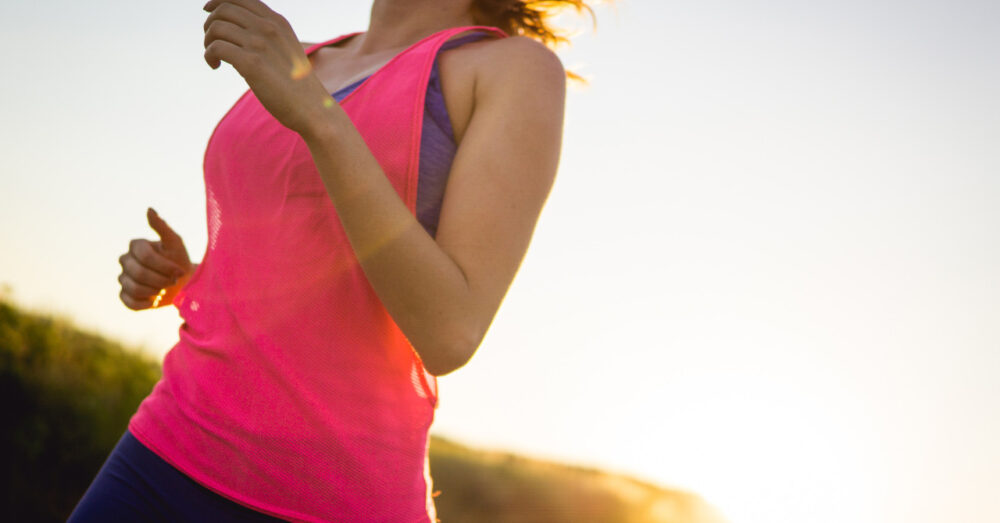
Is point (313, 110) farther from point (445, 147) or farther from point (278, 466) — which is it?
point (278, 466)

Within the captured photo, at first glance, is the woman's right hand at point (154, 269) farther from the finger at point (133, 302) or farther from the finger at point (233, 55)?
the finger at point (233, 55)

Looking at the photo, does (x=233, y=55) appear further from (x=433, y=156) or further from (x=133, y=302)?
(x=133, y=302)

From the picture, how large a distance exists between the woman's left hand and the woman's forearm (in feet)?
0.11

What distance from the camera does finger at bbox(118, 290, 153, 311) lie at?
1.91 metres

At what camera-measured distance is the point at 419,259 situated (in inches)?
45.0

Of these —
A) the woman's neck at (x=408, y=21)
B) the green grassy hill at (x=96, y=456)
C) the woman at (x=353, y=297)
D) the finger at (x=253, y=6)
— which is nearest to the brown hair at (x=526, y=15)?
the woman's neck at (x=408, y=21)

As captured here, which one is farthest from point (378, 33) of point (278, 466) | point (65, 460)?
point (65, 460)

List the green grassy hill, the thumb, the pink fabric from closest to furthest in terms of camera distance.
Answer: the pink fabric
the thumb
the green grassy hill

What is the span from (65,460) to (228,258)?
6699 millimetres

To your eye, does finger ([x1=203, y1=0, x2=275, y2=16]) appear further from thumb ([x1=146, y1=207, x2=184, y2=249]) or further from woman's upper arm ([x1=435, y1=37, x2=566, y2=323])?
thumb ([x1=146, y1=207, x2=184, y2=249])

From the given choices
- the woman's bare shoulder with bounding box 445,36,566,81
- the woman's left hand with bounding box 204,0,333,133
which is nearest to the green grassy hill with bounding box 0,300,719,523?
the woman's bare shoulder with bounding box 445,36,566,81

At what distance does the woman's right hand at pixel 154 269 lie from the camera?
1852 millimetres

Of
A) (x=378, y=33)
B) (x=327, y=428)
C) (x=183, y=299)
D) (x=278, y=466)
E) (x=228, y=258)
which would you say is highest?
(x=378, y=33)

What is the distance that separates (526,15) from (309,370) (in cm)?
139
